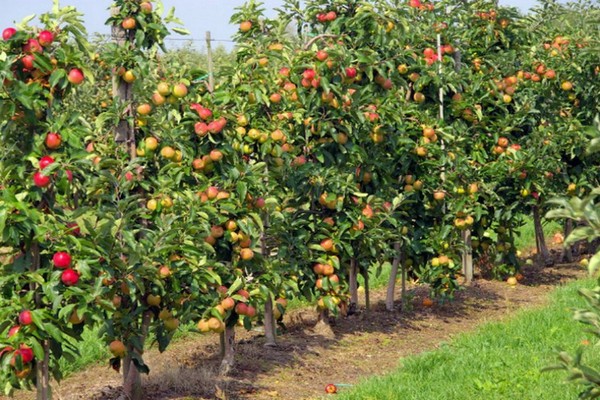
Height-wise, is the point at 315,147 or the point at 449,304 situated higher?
the point at 315,147

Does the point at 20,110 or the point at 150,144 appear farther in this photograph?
the point at 150,144

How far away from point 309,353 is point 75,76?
3435mm

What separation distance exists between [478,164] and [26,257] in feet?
20.8

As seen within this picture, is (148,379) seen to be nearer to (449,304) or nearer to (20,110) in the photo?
(20,110)

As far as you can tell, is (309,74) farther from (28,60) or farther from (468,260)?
(468,260)

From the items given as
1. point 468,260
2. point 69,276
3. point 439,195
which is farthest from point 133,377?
point 468,260

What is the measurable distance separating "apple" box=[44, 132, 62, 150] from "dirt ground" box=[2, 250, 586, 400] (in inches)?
80.0

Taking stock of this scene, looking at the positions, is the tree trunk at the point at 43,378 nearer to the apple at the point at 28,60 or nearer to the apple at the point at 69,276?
the apple at the point at 69,276

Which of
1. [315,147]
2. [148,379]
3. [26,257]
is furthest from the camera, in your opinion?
[315,147]

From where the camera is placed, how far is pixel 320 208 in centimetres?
814

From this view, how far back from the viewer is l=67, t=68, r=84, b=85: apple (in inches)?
200

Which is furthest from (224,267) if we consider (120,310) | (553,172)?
(553,172)

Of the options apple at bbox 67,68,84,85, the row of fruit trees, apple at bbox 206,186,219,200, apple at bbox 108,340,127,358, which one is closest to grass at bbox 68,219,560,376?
the row of fruit trees

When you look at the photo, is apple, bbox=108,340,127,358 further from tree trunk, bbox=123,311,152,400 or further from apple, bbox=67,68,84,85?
apple, bbox=67,68,84,85
